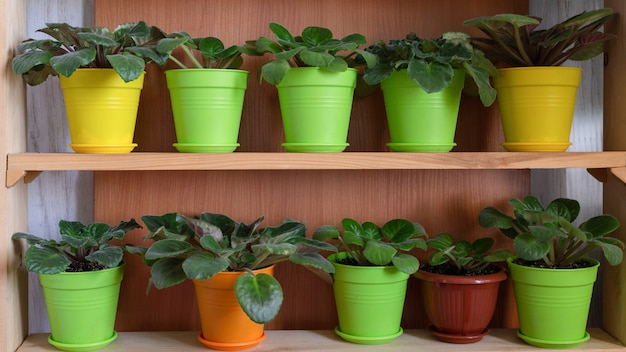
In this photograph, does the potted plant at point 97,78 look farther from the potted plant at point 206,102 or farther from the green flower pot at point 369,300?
the green flower pot at point 369,300

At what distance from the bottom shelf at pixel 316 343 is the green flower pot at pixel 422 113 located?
19.3 inches

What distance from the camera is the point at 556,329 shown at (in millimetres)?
1690

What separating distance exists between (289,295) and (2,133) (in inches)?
33.2

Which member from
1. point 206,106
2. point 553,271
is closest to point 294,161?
point 206,106

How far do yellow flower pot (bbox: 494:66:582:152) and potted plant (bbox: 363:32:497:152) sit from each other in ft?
0.24

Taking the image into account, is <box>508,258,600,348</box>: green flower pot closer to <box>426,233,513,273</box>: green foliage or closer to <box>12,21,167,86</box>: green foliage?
<box>426,233,513,273</box>: green foliage

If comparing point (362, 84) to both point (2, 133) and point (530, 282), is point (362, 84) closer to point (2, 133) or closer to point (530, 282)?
point (530, 282)

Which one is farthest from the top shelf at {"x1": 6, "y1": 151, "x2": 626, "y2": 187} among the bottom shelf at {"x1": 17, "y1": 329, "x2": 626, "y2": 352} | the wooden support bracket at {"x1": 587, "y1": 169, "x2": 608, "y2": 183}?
the bottom shelf at {"x1": 17, "y1": 329, "x2": 626, "y2": 352}

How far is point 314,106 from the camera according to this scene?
1.63 metres

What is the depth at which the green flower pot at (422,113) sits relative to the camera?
5.47ft

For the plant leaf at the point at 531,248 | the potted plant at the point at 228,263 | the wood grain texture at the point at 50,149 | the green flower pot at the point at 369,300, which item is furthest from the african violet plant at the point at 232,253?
the plant leaf at the point at 531,248

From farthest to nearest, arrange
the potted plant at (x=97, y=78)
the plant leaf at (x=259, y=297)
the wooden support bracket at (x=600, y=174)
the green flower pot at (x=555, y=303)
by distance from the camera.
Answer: the wooden support bracket at (x=600, y=174)
the green flower pot at (x=555, y=303)
the potted plant at (x=97, y=78)
the plant leaf at (x=259, y=297)

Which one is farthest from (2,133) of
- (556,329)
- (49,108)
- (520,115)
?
(556,329)

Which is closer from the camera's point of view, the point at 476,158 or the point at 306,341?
the point at 476,158
